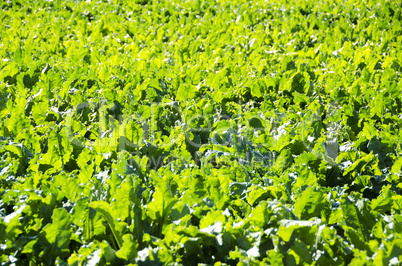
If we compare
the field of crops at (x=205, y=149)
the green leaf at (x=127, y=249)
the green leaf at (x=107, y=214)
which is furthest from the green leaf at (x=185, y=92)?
the green leaf at (x=127, y=249)

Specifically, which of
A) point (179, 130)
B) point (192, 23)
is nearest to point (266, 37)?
point (192, 23)

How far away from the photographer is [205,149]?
274cm

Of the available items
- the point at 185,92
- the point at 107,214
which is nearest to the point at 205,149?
the point at 185,92

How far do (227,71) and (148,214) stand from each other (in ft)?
7.25

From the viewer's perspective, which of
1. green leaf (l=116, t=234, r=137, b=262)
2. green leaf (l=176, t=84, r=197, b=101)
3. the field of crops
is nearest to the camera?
green leaf (l=116, t=234, r=137, b=262)

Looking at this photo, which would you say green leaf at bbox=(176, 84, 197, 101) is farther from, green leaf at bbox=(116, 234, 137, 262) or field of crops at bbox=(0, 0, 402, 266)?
green leaf at bbox=(116, 234, 137, 262)

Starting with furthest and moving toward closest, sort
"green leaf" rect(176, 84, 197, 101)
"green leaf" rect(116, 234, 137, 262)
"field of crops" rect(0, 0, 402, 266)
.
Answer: "green leaf" rect(176, 84, 197, 101)
"field of crops" rect(0, 0, 402, 266)
"green leaf" rect(116, 234, 137, 262)

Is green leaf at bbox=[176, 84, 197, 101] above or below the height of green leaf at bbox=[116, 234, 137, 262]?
below

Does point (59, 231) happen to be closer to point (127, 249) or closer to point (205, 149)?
point (127, 249)

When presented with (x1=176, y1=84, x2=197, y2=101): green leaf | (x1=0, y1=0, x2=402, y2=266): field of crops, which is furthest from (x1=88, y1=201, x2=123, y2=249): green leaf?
(x1=176, y1=84, x2=197, y2=101): green leaf

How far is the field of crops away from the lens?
171 centimetres

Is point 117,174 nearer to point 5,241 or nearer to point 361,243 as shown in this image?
point 5,241

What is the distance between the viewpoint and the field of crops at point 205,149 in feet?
5.62

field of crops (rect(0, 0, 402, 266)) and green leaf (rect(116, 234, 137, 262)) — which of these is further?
field of crops (rect(0, 0, 402, 266))
